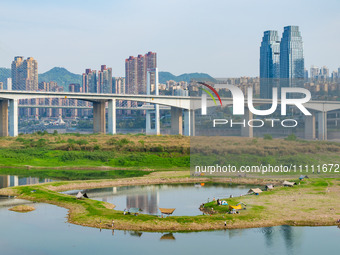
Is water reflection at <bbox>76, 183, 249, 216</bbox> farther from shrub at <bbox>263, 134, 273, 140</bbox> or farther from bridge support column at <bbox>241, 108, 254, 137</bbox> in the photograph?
shrub at <bbox>263, 134, 273, 140</bbox>

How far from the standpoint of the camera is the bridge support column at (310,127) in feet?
173

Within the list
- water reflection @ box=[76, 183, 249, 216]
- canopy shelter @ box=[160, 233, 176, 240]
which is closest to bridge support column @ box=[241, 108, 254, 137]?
water reflection @ box=[76, 183, 249, 216]

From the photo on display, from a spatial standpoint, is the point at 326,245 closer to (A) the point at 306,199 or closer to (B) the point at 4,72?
(A) the point at 306,199

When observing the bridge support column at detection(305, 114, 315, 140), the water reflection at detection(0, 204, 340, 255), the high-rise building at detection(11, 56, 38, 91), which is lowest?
the water reflection at detection(0, 204, 340, 255)

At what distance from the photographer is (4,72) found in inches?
5182

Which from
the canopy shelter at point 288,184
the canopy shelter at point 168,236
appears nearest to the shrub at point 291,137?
the canopy shelter at point 288,184

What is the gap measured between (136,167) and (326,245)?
116ft

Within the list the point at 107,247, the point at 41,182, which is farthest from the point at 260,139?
the point at 107,247

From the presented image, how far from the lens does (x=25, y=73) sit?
188 m

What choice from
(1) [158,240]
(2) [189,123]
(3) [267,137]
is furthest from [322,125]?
(2) [189,123]

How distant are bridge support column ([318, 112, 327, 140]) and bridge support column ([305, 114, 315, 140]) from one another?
2594mm

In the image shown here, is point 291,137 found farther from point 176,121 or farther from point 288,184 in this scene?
point 176,121

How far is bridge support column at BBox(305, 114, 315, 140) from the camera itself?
5262 cm

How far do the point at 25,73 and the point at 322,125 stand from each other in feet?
494
